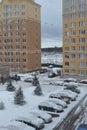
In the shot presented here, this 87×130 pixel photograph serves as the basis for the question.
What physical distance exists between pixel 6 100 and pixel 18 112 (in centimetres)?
505

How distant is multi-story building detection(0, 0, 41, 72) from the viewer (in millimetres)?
62969

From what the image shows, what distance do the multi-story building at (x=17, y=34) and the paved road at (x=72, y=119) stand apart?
35.0 m

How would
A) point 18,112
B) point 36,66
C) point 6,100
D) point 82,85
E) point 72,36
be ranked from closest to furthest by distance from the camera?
point 18,112 → point 6,100 → point 82,85 → point 72,36 → point 36,66

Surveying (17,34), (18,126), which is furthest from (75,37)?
(18,126)

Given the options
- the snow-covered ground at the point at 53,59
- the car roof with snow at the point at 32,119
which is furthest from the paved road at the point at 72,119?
the snow-covered ground at the point at 53,59

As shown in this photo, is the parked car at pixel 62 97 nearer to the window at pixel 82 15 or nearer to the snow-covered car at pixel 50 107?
the snow-covered car at pixel 50 107

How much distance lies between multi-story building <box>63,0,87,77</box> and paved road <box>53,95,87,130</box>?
79.7 ft

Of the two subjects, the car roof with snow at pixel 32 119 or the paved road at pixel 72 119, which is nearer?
the car roof with snow at pixel 32 119

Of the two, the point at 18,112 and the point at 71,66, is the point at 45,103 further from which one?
the point at 71,66

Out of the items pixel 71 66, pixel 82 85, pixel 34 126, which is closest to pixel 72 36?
pixel 71 66

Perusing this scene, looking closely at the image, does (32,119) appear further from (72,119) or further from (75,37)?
(75,37)

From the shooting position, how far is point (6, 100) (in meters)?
31.4

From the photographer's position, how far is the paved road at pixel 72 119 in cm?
2252

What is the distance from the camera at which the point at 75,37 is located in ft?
176
